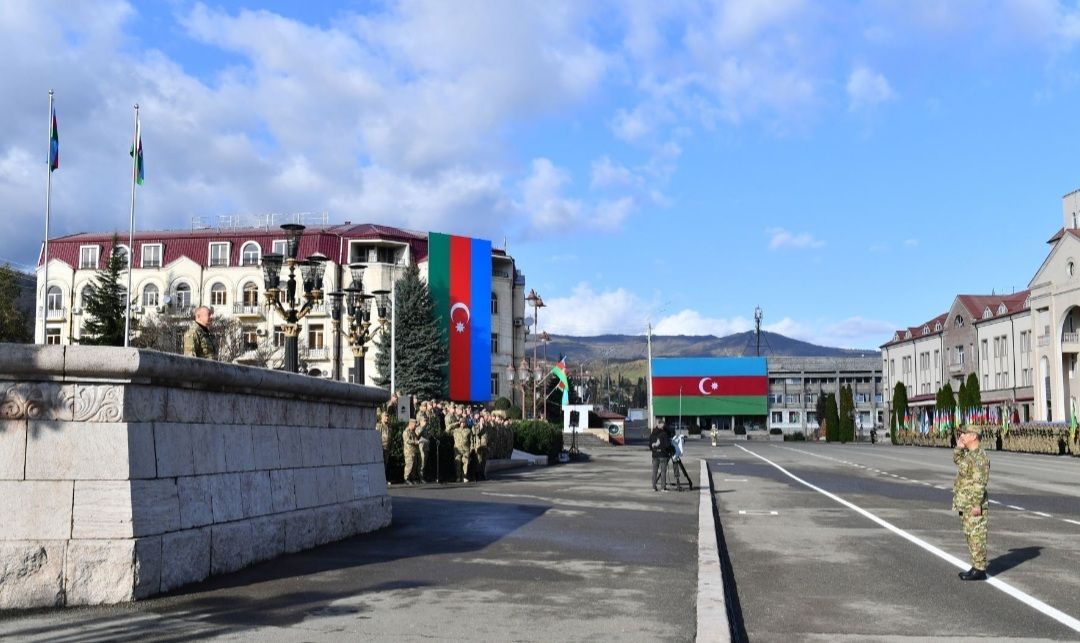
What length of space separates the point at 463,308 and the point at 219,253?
1847 cm

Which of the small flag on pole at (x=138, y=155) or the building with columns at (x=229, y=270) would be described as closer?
the small flag on pole at (x=138, y=155)

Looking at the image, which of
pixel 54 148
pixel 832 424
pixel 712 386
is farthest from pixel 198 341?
pixel 712 386

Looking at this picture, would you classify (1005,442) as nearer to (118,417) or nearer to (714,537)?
(714,537)

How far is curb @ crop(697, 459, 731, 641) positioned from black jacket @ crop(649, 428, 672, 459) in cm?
896

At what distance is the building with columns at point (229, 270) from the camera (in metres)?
79.1

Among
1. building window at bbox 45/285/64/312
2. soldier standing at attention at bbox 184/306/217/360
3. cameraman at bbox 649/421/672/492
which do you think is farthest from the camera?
building window at bbox 45/285/64/312

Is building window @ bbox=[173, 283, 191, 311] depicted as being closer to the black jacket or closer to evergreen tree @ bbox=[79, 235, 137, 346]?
evergreen tree @ bbox=[79, 235, 137, 346]

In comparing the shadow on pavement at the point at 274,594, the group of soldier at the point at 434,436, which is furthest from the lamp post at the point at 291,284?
the shadow on pavement at the point at 274,594

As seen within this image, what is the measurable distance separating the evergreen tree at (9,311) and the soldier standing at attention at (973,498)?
2538 inches

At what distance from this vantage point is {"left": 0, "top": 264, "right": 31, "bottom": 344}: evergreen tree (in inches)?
2638

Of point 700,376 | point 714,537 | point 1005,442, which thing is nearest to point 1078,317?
point 1005,442

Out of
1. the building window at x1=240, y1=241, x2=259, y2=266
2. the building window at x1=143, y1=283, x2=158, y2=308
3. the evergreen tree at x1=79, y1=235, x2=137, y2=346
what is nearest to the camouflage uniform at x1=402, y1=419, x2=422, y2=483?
the evergreen tree at x1=79, y1=235, x2=137, y2=346

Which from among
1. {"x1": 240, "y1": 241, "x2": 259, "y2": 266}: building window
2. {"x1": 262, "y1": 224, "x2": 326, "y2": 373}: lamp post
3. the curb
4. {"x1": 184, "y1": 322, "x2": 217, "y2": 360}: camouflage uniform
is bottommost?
the curb

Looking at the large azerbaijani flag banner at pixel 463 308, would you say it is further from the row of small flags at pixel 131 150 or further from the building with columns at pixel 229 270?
the row of small flags at pixel 131 150
